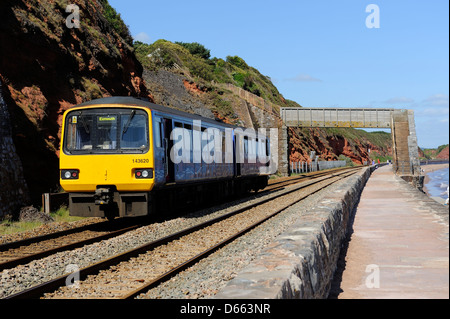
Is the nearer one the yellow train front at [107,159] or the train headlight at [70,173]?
the yellow train front at [107,159]

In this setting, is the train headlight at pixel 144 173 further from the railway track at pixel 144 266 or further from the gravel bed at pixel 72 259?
the railway track at pixel 144 266

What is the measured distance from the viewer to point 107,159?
505 inches

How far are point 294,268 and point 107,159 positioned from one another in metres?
9.46

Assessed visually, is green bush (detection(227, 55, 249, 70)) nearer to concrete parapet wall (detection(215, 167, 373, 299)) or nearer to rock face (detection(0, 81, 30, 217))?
rock face (detection(0, 81, 30, 217))

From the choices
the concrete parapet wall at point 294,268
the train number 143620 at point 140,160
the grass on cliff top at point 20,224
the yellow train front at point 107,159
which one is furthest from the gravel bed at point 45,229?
the concrete parapet wall at point 294,268

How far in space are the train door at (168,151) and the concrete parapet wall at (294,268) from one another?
24.2ft

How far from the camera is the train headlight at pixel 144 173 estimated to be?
1282 centimetres

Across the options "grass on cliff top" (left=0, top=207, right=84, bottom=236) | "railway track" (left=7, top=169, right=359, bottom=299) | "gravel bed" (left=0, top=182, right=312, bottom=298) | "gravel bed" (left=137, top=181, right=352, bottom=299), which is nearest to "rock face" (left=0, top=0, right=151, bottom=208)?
"grass on cliff top" (left=0, top=207, right=84, bottom=236)

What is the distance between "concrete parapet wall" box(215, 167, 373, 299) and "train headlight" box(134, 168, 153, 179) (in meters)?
6.32

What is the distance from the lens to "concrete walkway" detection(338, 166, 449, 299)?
5.60 meters
